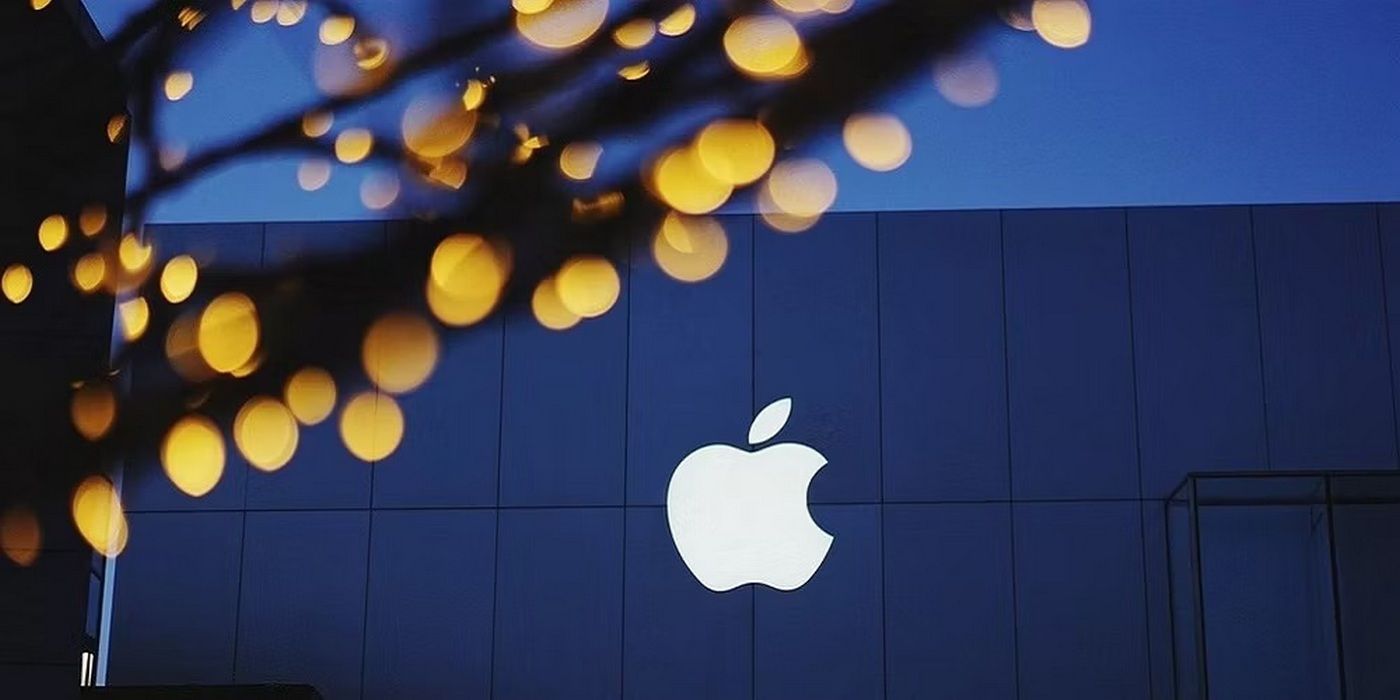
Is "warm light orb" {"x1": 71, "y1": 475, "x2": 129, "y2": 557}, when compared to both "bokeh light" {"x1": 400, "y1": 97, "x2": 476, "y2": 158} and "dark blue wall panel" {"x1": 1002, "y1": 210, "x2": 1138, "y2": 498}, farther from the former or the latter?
"dark blue wall panel" {"x1": 1002, "y1": 210, "x2": 1138, "y2": 498}

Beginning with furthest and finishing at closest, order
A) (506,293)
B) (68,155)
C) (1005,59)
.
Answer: (1005,59) → (68,155) → (506,293)

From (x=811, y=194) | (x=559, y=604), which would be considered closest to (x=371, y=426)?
(x=559, y=604)

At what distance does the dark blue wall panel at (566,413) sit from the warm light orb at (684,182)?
4949mm

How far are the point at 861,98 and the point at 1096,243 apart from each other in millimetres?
5198

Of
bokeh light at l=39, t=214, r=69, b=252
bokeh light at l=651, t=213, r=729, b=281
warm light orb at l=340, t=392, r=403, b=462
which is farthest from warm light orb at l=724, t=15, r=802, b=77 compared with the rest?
warm light orb at l=340, t=392, r=403, b=462

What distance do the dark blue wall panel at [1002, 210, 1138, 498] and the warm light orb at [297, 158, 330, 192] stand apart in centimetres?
527

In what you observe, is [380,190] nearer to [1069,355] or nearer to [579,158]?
[579,158]

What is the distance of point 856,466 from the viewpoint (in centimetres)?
655

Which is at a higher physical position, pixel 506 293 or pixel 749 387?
pixel 749 387

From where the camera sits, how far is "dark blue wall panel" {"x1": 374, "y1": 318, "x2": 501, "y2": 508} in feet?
21.9

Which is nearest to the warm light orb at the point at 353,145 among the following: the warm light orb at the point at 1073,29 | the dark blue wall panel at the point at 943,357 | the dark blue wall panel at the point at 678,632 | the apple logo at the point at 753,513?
the warm light orb at the point at 1073,29

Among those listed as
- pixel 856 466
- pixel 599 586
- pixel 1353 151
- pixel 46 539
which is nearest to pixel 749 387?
pixel 856 466

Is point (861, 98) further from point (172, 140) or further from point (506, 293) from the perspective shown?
point (172, 140)

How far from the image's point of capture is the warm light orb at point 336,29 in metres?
1.68
